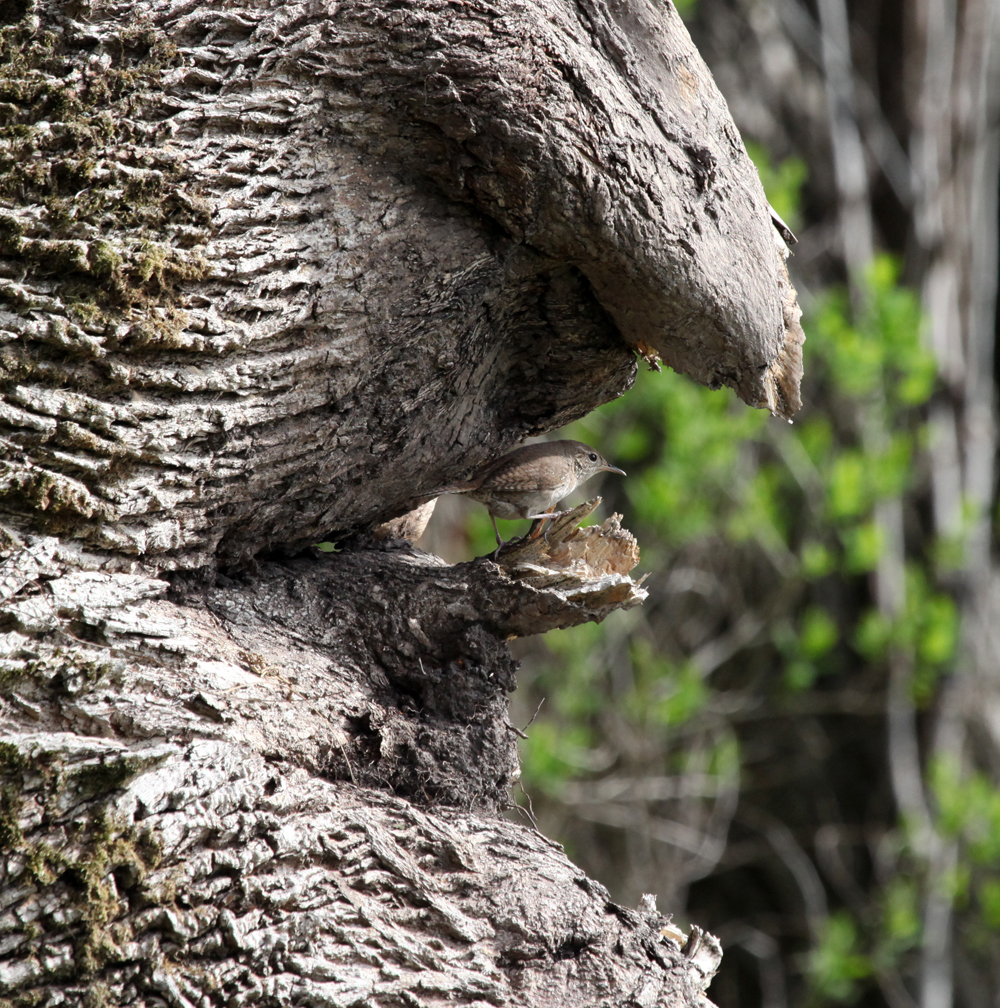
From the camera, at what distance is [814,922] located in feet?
25.7

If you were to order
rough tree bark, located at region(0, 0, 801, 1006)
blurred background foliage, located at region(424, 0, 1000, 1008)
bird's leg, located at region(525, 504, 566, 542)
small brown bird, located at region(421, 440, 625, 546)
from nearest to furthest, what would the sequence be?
rough tree bark, located at region(0, 0, 801, 1006)
bird's leg, located at region(525, 504, 566, 542)
small brown bird, located at region(421, 440, 625, 546)
blurred background foliage, located at region(424, 0, 1000, 1008)

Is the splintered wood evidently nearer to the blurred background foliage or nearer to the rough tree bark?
the rough tree bark

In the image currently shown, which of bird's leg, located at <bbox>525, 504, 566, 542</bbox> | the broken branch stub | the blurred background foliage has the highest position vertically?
the broken branch stub

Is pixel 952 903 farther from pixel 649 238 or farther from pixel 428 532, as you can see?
pixel 649 238

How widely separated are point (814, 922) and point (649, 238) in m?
6.94

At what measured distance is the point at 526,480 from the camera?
3.38 metres

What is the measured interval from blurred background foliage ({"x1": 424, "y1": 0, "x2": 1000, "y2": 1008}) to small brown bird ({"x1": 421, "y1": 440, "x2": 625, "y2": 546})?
3.16 metres

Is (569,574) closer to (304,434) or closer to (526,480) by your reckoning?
(526,480)

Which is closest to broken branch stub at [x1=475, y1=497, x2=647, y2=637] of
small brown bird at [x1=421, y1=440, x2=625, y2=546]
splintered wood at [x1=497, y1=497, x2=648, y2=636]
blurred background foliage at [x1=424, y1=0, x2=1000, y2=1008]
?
splintered wood at [x1=497, y1=497, x2=648, y2=636]

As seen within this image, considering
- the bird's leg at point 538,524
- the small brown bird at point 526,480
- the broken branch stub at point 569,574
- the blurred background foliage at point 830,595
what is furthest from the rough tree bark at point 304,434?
the blurred background foliage at point 830,595

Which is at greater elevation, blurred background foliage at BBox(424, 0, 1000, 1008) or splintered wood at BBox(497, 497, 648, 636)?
splintered wood at BBox(497, 497, 648, 636)

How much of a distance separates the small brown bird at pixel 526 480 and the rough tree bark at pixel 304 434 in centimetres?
62

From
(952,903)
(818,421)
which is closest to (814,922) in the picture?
(952,903)

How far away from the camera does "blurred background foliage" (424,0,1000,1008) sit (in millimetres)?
6961
